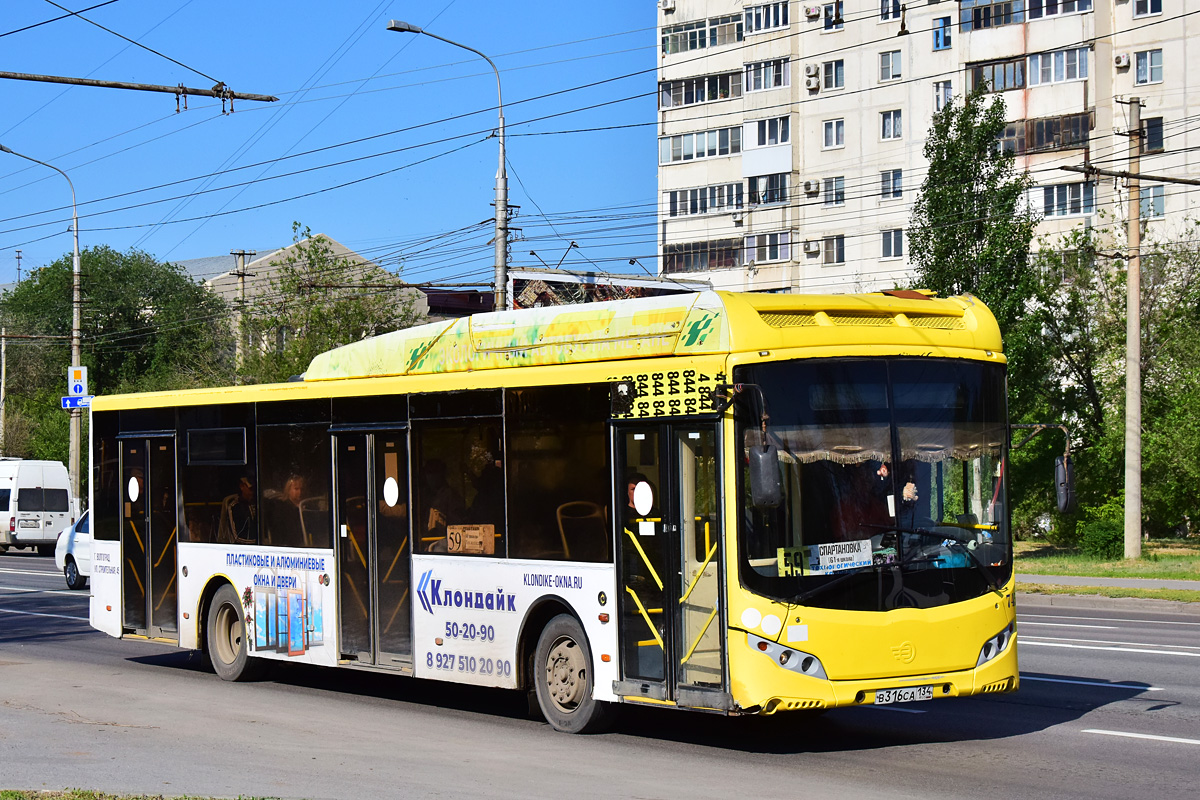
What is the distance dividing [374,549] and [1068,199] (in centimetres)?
5445

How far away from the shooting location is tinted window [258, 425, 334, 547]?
14.0m

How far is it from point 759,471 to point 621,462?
5.59 feet

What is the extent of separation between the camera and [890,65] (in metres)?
68.1

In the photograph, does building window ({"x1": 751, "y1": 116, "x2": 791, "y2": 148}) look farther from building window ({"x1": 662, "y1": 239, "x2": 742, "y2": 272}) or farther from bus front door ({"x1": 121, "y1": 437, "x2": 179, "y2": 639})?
bus front door ({"x1": 121, "y1": 437, "x2": 179, "y2": 639})

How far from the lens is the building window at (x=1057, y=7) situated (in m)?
60.8

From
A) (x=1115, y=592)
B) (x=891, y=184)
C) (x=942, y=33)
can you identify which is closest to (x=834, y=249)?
(x=891, y=184)

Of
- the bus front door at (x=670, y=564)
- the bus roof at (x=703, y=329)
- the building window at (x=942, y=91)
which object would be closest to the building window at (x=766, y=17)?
the building window at (x=942, y=91)

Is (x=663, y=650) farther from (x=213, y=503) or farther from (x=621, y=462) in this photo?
(x=213, y=503)

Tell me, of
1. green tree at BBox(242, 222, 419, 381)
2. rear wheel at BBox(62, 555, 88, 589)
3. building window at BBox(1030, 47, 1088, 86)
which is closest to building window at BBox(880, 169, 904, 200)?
building window at BBox(1030, 47, 1088, 86)

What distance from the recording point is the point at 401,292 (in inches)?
2394

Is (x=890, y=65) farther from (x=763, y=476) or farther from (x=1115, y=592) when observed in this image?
(x=763, y=476)

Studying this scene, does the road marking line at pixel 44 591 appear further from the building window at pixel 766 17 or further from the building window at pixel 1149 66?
the building window at pixel 766 17

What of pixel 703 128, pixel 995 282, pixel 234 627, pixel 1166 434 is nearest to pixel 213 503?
pixel 234 627

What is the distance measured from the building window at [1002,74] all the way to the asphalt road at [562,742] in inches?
1978
